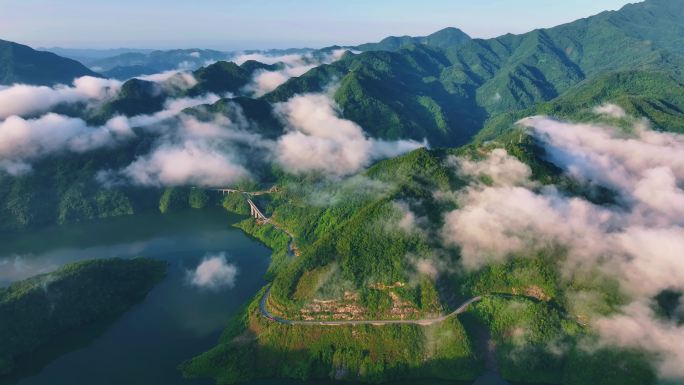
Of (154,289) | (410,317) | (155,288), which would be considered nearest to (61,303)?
(154,289)

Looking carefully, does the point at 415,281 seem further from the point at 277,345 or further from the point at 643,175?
the point at 643,175

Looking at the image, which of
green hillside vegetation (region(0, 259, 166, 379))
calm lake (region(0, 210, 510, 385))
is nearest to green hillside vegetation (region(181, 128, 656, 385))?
calm lake (region(0, 210, 510, 385))

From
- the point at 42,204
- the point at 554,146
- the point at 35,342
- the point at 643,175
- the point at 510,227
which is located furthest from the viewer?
the point at 42,204

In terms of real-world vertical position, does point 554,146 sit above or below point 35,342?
above

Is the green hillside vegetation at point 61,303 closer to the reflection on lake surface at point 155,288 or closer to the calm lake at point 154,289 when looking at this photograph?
the calm lake at point 154,289

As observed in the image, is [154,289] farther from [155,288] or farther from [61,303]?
[61,303]

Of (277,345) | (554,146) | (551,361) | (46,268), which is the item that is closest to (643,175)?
(554,146)

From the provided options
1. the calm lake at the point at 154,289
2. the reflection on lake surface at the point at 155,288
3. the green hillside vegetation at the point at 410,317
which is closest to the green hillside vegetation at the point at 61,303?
the calm lake at the point at 154,289

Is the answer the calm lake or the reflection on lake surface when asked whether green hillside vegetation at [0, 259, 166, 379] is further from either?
the reflection on lake surface
